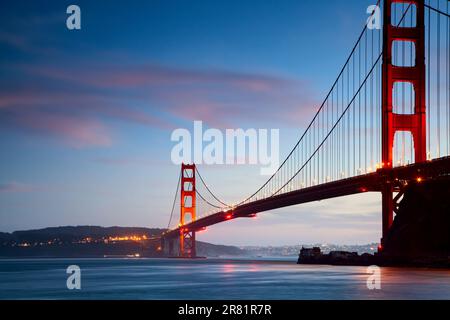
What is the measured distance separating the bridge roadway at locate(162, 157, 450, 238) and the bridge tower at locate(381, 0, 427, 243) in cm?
108

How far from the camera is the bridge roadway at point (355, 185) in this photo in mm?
62656

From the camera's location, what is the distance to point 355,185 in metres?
72.1

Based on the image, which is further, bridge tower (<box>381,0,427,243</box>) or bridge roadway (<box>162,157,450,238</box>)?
bridge tower (<box>381,0,427,243</box>)

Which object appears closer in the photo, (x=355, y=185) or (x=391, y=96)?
(x=391, y=96)

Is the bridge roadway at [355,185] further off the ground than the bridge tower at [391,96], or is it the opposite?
the bridge tower at [391,96]

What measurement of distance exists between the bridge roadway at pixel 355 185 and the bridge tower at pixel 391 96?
3.56ft

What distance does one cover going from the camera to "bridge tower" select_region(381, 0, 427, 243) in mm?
66875

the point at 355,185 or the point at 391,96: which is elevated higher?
the point at 391,96

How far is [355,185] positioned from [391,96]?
8681 mm

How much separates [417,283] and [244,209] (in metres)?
51.9

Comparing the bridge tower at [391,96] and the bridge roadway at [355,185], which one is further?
the bridge tower at [391,96]

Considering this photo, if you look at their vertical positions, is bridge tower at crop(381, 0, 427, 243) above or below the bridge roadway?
above

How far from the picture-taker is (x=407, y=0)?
226 feet

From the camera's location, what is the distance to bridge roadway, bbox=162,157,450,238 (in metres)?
62.7
